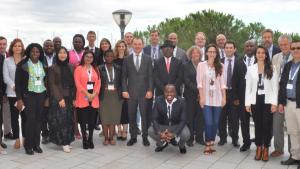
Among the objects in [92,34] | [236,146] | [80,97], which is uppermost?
[92,34]

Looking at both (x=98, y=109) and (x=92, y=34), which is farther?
(x=92, y=34)

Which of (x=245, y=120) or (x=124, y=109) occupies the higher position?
(x=124, y=109)

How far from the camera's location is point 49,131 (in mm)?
6523

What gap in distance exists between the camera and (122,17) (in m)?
11.2

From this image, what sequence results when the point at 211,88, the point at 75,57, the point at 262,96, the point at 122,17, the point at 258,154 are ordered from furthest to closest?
the point at 122,17
the point at 75,57
the point at 211,88
the point at 258,154
the point at 262,96

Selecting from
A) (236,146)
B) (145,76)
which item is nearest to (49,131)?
(145,76)

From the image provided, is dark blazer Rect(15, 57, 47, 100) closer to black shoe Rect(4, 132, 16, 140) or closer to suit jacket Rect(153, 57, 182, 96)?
black shoe Rect(4, 132, 16, 140)

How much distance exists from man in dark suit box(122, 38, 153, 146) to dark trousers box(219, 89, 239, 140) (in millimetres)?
1326

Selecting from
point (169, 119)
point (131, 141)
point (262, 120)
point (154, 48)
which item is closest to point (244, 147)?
point (262, 120)

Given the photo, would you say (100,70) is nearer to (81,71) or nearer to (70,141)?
(81,71)

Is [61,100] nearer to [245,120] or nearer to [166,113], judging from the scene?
[166,113]

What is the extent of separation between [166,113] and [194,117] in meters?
0.66

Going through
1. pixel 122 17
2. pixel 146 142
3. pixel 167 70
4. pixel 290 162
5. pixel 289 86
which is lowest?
pixel 290 162

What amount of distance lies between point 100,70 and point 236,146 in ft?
8.98
